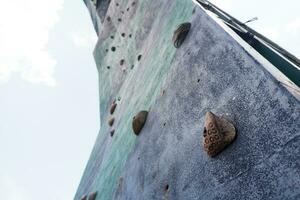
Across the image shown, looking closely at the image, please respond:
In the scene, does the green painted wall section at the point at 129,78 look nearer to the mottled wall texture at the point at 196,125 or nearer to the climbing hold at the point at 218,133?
the mottled wall texture at the point at 196,125

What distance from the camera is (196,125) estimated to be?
252cm

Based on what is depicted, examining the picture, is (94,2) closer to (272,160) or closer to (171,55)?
(171,55)

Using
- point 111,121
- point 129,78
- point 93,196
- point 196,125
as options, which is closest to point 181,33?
point 196,125

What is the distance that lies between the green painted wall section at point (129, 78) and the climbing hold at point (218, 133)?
144 cm

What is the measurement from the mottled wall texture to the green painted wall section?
25 millimetres

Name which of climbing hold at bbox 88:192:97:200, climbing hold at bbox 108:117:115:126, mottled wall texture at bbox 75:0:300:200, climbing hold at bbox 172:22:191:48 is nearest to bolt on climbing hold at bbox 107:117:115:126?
climbing hold at bbox 108:117:115:126

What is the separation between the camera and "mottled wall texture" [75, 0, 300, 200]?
69.7 inches

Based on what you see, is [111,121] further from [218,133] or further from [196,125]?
Answer: [218,133]

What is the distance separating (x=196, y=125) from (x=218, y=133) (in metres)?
0.45

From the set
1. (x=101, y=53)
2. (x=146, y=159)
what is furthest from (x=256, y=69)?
(x=101, y=53)

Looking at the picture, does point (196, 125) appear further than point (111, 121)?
No

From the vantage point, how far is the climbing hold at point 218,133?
205 cm

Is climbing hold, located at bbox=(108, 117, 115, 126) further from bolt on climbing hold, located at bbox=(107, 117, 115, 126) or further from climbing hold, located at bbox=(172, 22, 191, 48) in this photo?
climbing hold, located at bbox=(172, 22, 191, 48)

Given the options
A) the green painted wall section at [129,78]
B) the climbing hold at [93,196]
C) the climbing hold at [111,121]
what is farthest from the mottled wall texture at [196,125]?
the climbing hold at [111,121]
